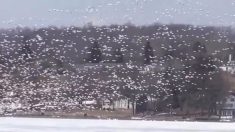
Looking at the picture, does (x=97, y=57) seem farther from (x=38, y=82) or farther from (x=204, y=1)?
(x=204, y=1)

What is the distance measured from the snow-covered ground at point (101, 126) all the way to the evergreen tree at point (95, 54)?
247 millimetres

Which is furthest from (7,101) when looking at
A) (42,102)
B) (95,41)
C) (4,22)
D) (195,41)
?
(195,41)

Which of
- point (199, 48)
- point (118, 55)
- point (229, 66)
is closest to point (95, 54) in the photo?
point (118, 55)

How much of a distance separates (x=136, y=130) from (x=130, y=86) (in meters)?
0.18

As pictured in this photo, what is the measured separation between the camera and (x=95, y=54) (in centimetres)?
153

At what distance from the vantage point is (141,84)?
4.98ft

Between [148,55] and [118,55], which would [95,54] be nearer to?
[118,55]

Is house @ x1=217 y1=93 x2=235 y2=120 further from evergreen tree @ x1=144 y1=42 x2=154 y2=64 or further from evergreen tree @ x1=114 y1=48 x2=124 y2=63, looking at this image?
evergreen tree @ x1=114 y1=48 x2=124 y2=63

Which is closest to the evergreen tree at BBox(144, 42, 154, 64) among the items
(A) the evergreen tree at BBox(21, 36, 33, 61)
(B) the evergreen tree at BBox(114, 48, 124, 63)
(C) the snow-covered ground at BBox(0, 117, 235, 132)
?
(B) the evergreen tree at BBox(114, 48, 124, 63)

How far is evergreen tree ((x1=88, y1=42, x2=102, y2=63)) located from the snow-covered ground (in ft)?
0.81

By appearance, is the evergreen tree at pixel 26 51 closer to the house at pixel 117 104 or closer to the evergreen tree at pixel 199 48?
the house at pixel 117 104

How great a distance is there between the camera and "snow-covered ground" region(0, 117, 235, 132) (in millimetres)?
1491

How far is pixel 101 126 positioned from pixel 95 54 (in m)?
0.29

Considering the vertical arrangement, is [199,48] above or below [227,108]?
above
